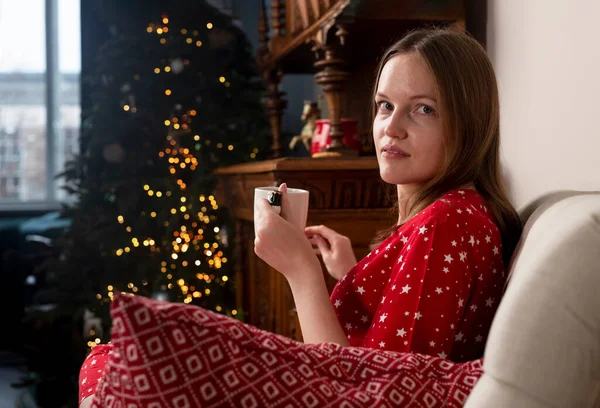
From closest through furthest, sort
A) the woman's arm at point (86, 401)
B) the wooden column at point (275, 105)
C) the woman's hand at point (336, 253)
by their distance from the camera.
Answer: the woman's arm at point (86, 401), the woman's hand at point (336, 253), the wooden column at point (275, 105)

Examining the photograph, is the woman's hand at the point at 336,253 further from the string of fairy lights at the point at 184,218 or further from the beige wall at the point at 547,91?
the string of fairy lights at the point at 184,218

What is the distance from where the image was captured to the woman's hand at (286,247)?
1.20 metres

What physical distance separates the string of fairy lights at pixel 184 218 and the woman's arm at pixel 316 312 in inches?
80.3

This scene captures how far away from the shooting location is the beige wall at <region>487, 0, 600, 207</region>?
1.32m

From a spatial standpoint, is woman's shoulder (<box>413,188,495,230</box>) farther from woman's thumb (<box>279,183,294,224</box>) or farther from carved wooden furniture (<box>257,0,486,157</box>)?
carved wooden furniture (<box>257,0,486,157</box>)

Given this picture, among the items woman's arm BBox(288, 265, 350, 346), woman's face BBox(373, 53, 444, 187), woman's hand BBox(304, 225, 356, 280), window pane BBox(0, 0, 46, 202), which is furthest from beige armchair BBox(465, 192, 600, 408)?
window pane BBox(0, 0, 46, 202)

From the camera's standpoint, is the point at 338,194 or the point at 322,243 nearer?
the point at 322,243

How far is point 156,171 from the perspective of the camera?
3412mm

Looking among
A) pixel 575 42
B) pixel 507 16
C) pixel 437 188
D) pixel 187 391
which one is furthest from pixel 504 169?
pixel 187 391

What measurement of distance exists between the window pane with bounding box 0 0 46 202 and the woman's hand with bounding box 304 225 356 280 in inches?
158

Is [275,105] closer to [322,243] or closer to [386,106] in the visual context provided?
[322,243]

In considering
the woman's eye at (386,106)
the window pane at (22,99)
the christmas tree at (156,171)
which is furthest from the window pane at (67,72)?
the woman's eye at (386,106)

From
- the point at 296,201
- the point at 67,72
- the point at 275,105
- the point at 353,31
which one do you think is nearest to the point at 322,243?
the point at 296,201

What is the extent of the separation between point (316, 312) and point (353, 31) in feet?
4.15
